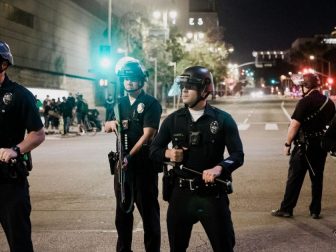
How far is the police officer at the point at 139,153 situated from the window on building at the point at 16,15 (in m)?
30.5

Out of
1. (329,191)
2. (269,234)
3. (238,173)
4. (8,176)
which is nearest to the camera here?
(8,176)

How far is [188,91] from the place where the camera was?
4.29 meters

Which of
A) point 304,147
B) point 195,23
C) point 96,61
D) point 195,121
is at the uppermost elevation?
point 195,23

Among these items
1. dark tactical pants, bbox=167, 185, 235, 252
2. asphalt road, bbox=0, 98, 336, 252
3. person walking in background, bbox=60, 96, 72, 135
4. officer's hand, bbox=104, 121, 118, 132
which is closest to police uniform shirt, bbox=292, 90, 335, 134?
asphalt road, bbox=0, 98, 336, 252

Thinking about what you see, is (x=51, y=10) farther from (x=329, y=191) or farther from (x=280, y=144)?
(x=329, y=191)

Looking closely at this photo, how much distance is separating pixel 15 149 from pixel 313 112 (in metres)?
4.39

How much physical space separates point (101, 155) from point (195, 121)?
1169cm

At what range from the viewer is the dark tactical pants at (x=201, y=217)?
4.09 meters

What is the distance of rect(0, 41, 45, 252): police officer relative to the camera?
411cm

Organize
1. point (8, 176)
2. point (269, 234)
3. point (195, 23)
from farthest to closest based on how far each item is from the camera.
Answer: point (195, 23) < point (269, 234) < point (8, 176)

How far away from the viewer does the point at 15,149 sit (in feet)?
13.4

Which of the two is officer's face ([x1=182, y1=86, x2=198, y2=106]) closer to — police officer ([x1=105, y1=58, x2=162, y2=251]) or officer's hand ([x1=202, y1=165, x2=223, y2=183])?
officer's hand ([x1=202, y1=165, x2=223, y2=183])

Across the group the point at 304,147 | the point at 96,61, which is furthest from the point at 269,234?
the point at 96,61

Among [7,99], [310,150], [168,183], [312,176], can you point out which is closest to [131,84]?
[168,183]
